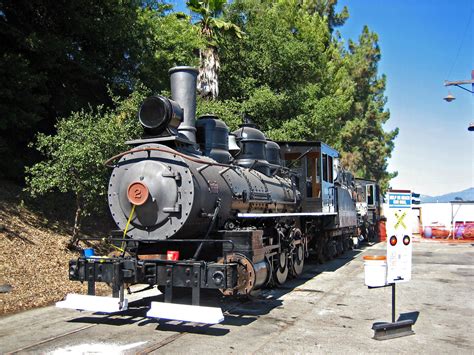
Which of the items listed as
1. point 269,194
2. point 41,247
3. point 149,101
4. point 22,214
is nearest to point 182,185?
point 149,101

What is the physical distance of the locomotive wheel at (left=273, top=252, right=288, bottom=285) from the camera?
9375mm

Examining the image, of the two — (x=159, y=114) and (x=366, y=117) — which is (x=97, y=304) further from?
(x=366, y=117)

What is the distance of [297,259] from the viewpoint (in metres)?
10.9

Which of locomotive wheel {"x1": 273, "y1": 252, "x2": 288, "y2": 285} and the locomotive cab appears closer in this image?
locomotive wheel {"x1": 273, "y1": 252, "x2": 288, "y2": 285}

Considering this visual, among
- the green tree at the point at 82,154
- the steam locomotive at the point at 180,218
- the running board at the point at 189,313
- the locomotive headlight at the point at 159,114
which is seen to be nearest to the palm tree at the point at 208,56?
the green tree at the point at 82,154

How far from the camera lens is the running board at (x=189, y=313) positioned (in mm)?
5527

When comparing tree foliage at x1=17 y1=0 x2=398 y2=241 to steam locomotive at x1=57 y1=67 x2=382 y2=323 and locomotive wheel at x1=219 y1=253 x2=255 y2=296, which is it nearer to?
steam locomotive at x1=57 y1=67 x2=382 y2=323

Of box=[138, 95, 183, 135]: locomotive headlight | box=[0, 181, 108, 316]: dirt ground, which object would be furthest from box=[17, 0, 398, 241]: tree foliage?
box=[138, 95, 183, 135]: locomotive headlight

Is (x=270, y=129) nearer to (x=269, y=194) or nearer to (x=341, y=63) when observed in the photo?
(x=269, y=194)

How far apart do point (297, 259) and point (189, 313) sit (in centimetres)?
564

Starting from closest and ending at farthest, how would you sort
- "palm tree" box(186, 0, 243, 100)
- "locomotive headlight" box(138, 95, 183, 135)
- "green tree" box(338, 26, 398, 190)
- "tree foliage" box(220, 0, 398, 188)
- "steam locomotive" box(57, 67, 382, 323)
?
"steam locomotive" box(57, 67, 382, 323), "locomotive headlight" box(138, 95, 183, 135), "palm tree" box(186, 0, 243, 100), "tree foliage" box(220, 0, 398, 188), "green tree" box(338, 26, 398, 190)

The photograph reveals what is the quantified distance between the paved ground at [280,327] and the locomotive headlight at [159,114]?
294 centimetres

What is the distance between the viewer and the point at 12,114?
1167 cm

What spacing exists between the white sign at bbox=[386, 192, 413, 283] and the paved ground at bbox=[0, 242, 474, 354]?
842mm
